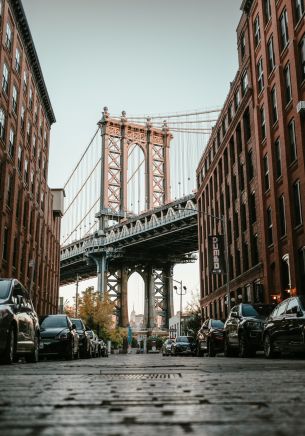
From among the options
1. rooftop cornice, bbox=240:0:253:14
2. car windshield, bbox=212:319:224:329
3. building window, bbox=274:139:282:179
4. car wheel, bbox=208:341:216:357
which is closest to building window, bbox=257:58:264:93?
rooftop cornice, bbox=240:0:253:14

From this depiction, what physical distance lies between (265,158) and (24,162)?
58.4 feet

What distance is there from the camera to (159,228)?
74125mm

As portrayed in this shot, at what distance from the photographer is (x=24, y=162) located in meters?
41.8

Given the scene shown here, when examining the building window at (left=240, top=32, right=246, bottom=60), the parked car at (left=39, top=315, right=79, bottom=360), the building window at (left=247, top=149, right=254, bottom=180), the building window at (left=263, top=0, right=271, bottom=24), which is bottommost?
the parked car at (left=39, top=315, right=79, bottom=360)

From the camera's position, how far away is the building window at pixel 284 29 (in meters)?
32.3

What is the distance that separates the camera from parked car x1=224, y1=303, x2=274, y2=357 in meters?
18.6

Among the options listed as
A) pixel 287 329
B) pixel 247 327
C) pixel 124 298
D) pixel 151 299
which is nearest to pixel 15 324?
pixel 287 329

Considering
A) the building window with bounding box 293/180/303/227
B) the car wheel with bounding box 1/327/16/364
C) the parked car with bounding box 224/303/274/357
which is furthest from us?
the building window with bounding box 293/180/303/227

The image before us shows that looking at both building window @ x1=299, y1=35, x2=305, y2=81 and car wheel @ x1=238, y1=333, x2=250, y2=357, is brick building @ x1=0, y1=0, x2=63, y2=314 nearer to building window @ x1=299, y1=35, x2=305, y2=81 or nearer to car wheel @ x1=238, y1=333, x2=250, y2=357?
building window @ x1=299, y1=35, x2=305, y2=81

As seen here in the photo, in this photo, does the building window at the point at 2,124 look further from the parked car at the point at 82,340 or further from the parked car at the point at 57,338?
the parked car at the point at 57,338

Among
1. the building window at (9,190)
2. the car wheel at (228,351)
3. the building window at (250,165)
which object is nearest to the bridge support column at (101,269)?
the building window at (250,165)

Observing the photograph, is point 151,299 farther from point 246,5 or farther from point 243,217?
point 246,5

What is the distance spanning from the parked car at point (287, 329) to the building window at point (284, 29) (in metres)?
21.2

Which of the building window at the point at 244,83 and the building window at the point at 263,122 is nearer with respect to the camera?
the building window at the point at 263,122
